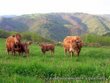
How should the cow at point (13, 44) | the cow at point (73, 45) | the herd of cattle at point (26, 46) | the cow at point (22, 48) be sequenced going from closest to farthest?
the cow at point (22, 48) < the herd of cattle at point (26, 46) < the cow at point (13, 44) < the cow at point (73, 45)

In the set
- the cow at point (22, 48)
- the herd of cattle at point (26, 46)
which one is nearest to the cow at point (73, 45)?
the herd of cattle at point (26, 46)

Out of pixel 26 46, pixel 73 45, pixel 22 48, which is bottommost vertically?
pixel 73 45

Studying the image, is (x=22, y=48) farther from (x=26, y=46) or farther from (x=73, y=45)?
(x=73, y=45)

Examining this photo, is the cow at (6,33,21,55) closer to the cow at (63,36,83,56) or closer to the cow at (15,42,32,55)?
the cow at (15,42,32,55)

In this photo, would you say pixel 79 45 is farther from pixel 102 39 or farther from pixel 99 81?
pixel 102 39

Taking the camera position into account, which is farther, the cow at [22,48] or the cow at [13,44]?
the cow at [13,44]

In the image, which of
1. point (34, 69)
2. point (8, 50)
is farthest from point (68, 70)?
point (8, 50)

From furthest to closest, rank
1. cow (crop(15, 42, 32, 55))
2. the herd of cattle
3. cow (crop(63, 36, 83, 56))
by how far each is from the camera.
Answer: cow (crop(63, 36, 83, 56)) → the herd of cattle → cow (crop(15, 42, 32, 55))

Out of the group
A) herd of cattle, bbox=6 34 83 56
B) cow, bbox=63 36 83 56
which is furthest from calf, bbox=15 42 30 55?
cow, bbox=63 36 83 56

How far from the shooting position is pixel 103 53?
32.3 metres

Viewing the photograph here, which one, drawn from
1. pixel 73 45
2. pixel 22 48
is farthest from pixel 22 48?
pixel 73 45

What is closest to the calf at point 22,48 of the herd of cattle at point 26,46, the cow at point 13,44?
the herd of cattle at point 26,46

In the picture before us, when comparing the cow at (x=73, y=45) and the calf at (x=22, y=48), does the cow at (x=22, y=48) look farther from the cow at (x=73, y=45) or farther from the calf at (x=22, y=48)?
the cow at (x=73, y=45)

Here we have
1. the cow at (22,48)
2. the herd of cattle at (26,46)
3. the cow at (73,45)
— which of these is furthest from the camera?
the cow at (73,45)
